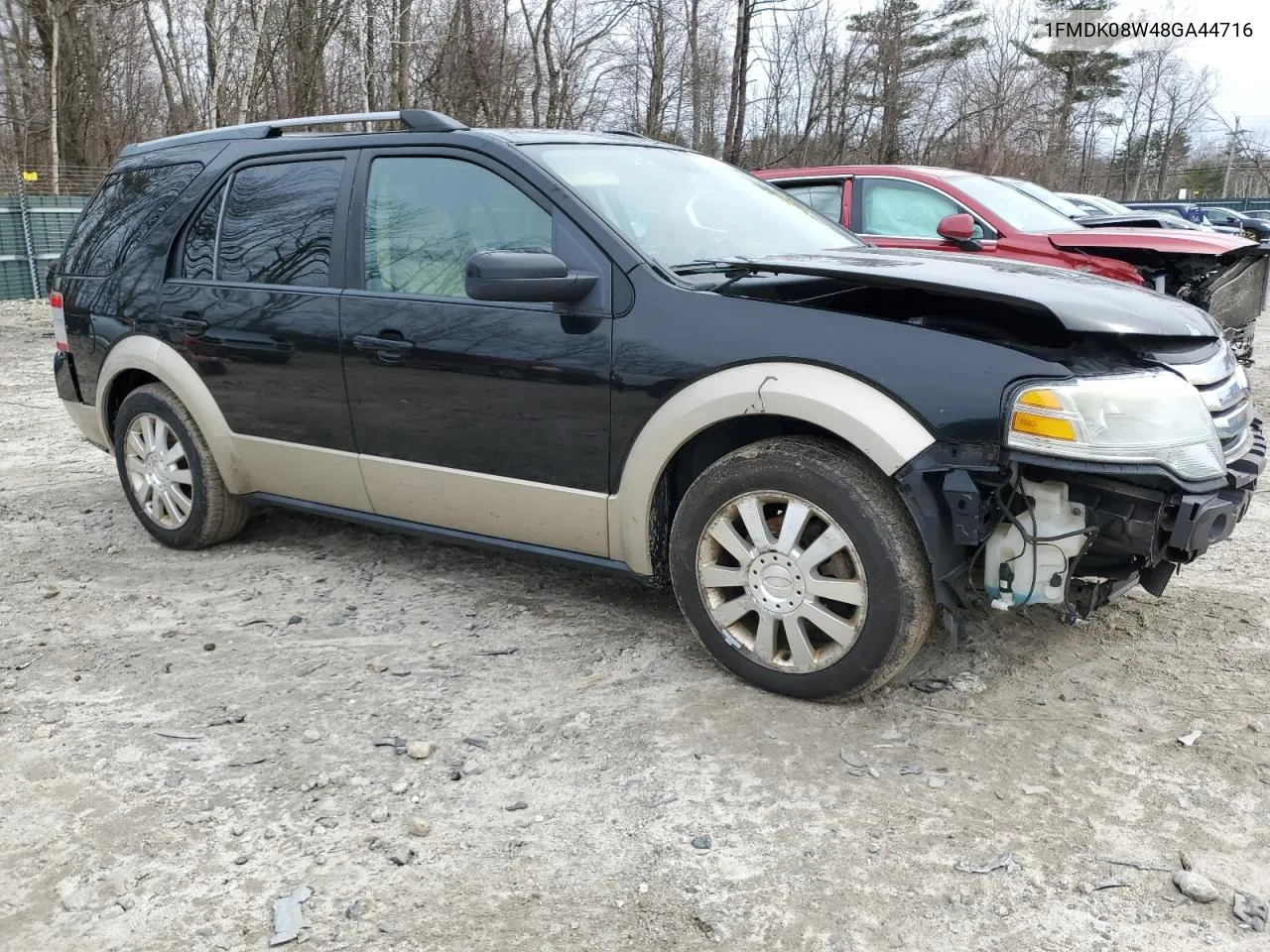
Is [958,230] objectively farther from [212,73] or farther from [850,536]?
[212,73]

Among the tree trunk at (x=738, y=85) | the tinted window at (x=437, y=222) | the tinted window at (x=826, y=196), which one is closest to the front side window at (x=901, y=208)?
the tinted window at (x=826, y=196)

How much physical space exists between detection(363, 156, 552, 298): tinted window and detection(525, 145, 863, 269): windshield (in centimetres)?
20

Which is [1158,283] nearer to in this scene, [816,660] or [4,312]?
[816,660]

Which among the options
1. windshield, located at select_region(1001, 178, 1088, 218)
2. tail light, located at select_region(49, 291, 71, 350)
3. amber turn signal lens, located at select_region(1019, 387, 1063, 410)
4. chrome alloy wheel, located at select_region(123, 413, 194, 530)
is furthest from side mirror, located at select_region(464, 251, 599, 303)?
windshield, located at select_region(1001, 178, 1088, 218)

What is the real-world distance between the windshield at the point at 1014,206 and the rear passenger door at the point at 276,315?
512 centimetres

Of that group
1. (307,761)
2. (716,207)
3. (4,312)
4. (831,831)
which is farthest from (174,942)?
(4,312)

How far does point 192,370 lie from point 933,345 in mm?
3176

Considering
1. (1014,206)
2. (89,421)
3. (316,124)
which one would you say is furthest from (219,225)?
(1014,206)

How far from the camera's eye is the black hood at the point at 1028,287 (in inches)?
111

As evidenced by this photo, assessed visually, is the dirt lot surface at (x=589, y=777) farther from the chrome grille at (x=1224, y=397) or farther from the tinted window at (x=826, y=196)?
the tinted window at (x=826, y=196)

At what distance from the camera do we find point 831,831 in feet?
8.64

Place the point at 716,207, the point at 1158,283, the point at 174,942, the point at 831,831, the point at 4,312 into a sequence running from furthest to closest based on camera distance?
1. the point at 4,312
2. the point at 1158,283
3. the point at 716,207
4. the point at 831,831
5. the point at 174,942

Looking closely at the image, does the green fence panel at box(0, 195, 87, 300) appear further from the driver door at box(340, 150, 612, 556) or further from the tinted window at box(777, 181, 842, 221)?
the driver door at box(340, 150, 612, 556)

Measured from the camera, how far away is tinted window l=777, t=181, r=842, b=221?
7957mm
